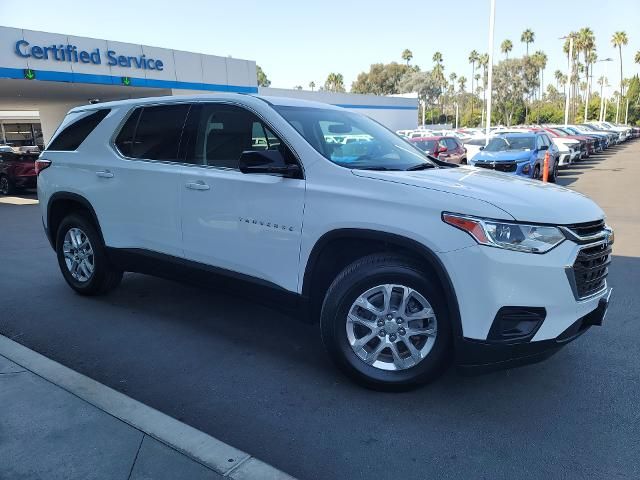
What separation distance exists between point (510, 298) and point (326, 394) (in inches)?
52.7

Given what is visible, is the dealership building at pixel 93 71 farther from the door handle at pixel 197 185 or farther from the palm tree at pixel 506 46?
the palm tree at pixel 506 46

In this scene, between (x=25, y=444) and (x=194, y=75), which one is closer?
(x=25, y=444)

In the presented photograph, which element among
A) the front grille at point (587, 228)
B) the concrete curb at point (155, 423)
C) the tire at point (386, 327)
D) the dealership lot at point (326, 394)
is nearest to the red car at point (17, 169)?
the dealership lot at point (326, 394)

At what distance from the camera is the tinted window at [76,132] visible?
5.08 meters

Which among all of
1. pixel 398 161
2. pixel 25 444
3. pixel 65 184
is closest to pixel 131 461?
pixel 25 444

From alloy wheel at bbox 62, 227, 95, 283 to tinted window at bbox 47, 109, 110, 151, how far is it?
34.1 inches

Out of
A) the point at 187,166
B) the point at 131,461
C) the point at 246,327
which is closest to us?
the point at 131,461

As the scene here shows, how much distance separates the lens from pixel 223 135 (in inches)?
162

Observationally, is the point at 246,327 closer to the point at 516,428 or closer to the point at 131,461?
the point at 131,461

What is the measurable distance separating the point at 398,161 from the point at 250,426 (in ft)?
7.06

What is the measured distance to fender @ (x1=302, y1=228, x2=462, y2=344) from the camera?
9.77 ft

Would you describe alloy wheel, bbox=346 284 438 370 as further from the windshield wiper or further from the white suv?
the windshield wiper

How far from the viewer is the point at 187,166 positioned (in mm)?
4199

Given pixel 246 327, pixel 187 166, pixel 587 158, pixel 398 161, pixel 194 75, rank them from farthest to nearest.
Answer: pixel 587 158
pixel 194 75
pixel 246 327
pixel 187 166
pixel 398 161
